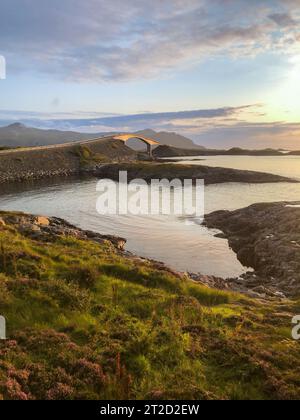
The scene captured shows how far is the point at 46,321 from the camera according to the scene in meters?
14.6

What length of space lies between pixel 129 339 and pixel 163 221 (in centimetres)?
4139

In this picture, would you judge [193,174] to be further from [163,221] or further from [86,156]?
[163,221]

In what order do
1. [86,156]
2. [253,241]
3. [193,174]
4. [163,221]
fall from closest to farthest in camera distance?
[253,241] < [163,221] < [193,174] < [86,156]

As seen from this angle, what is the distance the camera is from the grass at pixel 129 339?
10883 millimetres

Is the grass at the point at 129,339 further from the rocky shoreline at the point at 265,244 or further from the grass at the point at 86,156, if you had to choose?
the grass at the point at 86,156

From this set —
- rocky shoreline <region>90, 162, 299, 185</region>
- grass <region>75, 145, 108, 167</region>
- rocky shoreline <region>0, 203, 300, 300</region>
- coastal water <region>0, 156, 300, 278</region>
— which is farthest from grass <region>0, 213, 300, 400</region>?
grass <region>75, 145, 108, 167</region>

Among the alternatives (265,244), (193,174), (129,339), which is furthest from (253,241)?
(193,174)

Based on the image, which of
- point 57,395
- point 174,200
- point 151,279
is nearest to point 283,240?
point 151,279

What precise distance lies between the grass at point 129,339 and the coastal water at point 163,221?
15.9 meters

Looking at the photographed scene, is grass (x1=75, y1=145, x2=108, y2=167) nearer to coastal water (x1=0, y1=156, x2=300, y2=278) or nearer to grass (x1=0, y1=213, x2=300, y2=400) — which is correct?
coastal water (x1=0, y1=156, x2=300, y2=278)

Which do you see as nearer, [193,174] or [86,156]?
[193,174]

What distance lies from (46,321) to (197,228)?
126 feet

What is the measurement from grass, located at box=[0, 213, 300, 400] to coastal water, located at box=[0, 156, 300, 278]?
15878 mm

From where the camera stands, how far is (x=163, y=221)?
5469 centimetres
